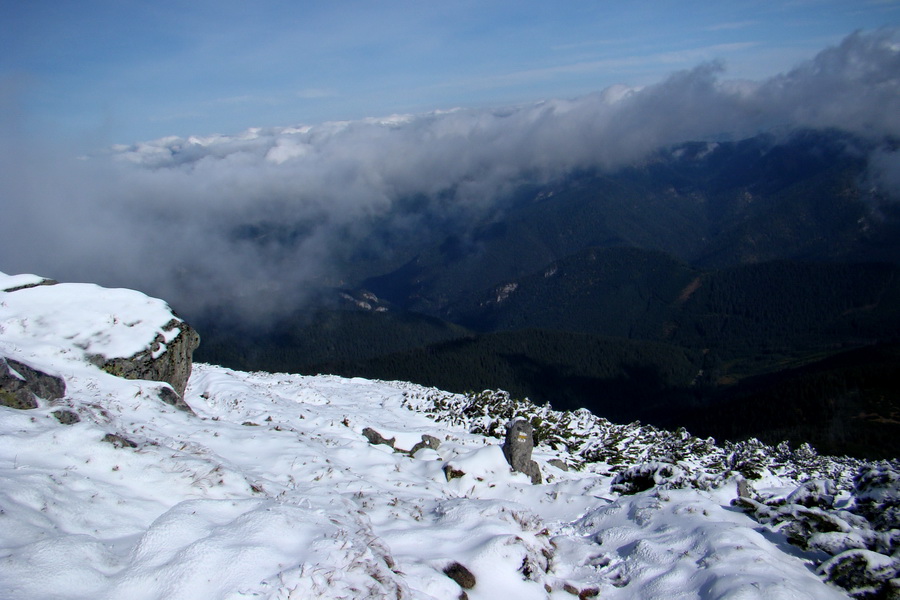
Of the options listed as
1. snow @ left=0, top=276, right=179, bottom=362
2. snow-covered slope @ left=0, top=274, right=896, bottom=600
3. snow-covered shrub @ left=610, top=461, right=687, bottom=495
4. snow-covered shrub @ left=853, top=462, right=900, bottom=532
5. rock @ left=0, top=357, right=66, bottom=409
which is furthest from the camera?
snow @ left=0, top=276, right=179, bottom=362

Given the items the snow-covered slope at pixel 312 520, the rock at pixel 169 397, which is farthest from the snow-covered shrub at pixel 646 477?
the rock at pixel 169 397

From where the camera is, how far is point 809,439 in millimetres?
108312

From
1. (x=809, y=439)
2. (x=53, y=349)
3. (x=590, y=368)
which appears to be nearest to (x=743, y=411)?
(x=809, y=439)

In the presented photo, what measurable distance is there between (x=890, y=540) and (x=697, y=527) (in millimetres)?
3839

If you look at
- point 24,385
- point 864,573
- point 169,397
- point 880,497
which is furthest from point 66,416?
point 880,497

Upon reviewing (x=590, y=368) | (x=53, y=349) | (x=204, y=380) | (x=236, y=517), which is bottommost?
(x=590, y=368)

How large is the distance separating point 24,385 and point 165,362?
6311 mm

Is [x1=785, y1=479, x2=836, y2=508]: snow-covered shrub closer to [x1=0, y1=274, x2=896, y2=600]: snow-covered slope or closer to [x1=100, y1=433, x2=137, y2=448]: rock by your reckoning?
[x1=0, y1=274, x2=896, y2=600]: snow-covered slope

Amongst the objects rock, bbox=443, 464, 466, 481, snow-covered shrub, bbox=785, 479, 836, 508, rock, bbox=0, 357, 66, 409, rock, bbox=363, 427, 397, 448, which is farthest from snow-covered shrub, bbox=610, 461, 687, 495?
rock, bbox=0, 357, 66, 409

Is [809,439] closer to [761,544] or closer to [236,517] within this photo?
[761,544]

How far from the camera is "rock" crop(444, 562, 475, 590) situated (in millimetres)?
10188

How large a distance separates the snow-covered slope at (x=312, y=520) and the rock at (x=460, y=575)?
0.03m

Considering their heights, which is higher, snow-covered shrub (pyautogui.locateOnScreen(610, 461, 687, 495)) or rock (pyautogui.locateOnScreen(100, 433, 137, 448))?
rock (pyautogui.locateOnScreen(100, 433, 137, 448))

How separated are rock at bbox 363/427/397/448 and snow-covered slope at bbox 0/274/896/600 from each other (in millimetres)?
1151
